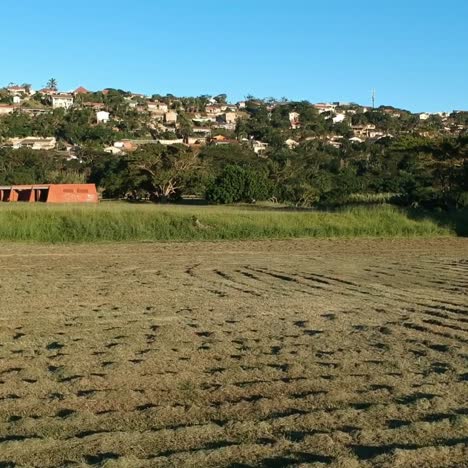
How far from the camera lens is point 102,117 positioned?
5330 inches

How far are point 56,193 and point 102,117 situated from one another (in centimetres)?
8837

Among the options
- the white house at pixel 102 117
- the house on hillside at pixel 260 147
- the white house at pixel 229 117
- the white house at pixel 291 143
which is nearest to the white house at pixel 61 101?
the white house at pixel 102 117

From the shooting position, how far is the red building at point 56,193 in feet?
160

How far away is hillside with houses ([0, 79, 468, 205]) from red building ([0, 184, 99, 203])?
535 cm

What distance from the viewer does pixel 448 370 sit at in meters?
6.39

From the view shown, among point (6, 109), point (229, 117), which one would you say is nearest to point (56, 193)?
point (6, 109)

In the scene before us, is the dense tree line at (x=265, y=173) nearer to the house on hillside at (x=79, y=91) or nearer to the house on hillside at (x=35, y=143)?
the house on hillside at (x=35, y=143)

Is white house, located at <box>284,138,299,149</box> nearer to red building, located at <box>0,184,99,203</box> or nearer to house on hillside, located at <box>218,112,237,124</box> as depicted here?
house on hillside, located at <box>218,112,237,124</box>

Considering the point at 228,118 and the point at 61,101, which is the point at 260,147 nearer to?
the point at 228,118

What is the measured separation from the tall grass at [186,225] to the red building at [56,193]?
60.6 feet

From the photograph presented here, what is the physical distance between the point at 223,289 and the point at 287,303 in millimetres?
2278

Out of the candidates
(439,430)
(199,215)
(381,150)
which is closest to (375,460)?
(439,430)

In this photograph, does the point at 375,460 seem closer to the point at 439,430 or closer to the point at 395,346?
the point at 439,430

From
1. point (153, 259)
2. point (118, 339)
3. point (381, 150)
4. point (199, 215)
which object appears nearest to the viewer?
point (118, 339)
